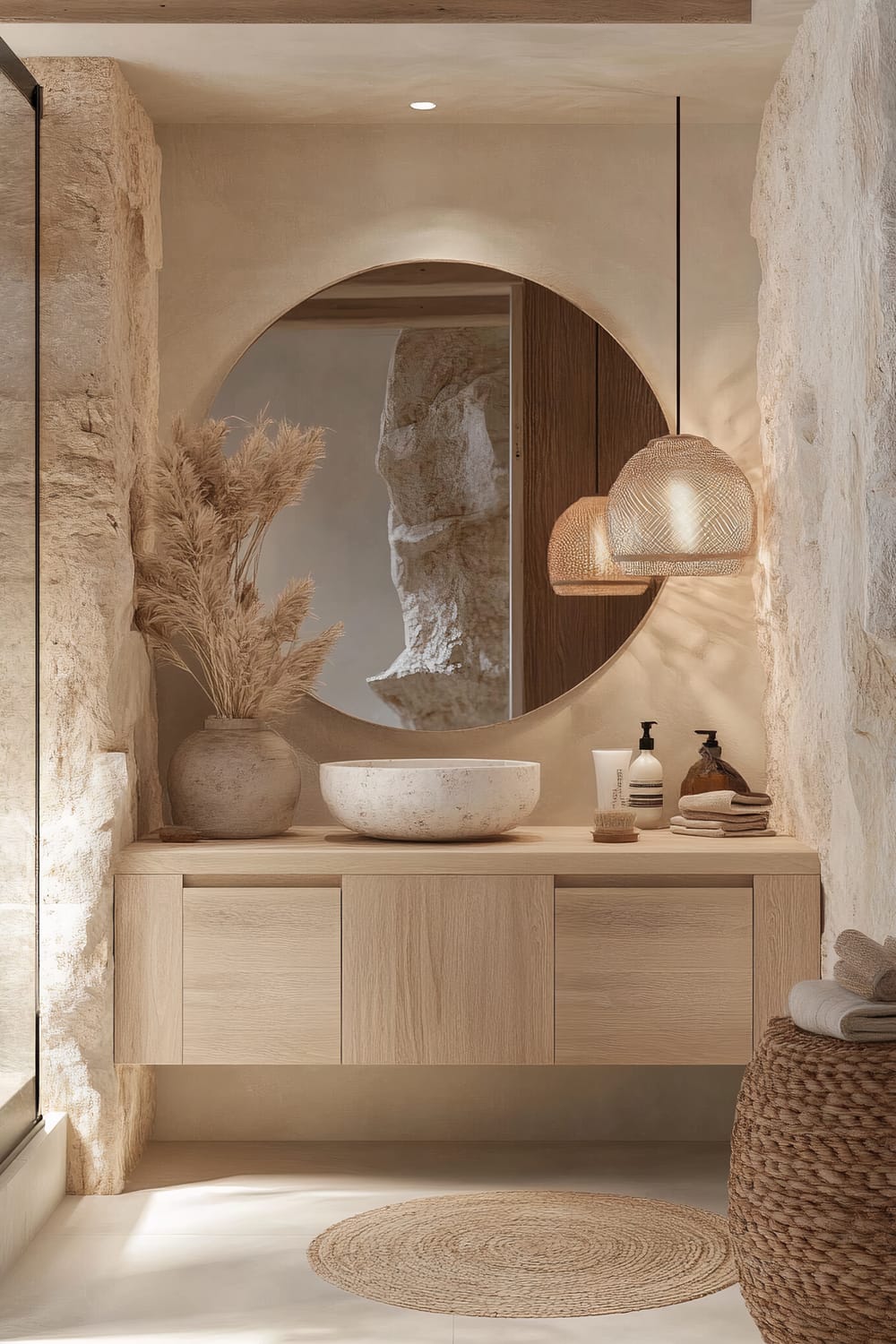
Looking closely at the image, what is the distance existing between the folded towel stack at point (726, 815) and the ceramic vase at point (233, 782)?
0.83m

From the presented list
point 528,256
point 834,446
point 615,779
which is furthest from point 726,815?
point 528,256

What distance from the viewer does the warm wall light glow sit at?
3.00 m

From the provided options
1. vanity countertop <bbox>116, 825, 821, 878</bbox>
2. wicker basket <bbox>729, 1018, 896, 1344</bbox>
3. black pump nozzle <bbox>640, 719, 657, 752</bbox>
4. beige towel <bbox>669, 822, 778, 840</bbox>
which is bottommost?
wicker basket <bbox>729, 1018, 896, 1344</bbox>

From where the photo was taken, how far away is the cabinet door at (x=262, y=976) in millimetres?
2787

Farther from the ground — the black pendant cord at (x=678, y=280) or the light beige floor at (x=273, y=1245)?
the black pendant cord at (x=678, y=280)

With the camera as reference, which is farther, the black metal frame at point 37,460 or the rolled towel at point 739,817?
the rolled towel at point 739,817

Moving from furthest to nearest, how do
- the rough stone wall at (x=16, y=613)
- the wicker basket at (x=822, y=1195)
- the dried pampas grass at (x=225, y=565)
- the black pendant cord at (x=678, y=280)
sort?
the black pendant cord at (x=678, y=280)
the dried pampas grass at (x=225, y=565)
the rough stone wall at (x=16, y=613)
the wicker basket at (x=822, y=1195)

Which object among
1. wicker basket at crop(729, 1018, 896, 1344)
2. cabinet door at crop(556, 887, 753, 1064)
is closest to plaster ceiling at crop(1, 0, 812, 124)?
cabinet door at crop(556, 887, 753, 1064)

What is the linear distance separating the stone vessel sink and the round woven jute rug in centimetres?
71

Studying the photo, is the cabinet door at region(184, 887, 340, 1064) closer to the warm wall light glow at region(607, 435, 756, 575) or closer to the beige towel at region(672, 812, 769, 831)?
the beige towel at region(672, 812, 769, 831)

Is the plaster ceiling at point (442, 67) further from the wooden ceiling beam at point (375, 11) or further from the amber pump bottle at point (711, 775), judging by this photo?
the amber pump bottle at point (711, 775)

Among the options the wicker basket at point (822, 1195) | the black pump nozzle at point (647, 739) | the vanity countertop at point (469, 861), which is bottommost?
the wicker basket at point (822, 1195)

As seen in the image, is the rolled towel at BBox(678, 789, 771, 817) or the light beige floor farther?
the rolled towel at BBox(678, 789, 771, 817)

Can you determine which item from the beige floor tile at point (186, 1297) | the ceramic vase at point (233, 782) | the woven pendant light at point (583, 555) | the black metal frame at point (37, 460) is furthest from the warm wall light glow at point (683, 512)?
the beige floor tile at point (186, 1297)
